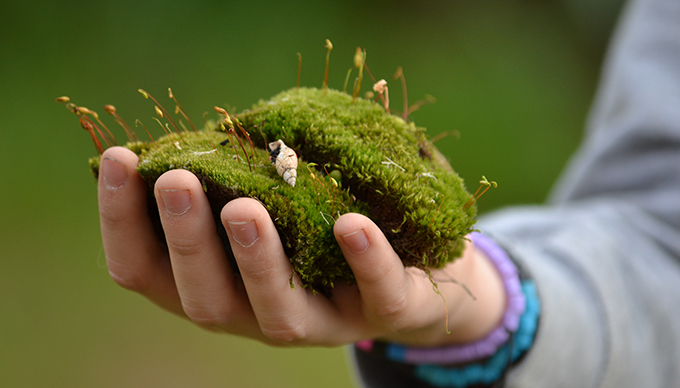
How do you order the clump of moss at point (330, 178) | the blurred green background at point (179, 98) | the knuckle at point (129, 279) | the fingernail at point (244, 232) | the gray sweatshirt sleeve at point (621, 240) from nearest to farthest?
the fingernail at point (244, 232) → the clump of moss at point (330, 178) → the knuckle at point (129, 279) → the gray sweatshirt sleeve at point (621, 240) → the blurred green background at point (179, 98)

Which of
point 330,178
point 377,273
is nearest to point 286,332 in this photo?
point 377,273

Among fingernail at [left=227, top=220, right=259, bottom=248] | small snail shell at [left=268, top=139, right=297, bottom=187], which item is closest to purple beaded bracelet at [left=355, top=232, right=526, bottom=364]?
small snail shell at [left=268, top=139, right=297, bottom=187]

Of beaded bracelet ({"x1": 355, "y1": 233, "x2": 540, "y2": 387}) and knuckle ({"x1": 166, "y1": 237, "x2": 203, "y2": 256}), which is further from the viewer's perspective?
beaded bracelet ({"x1": 355, "y1": 233, "x2": 540, "y2": 387})

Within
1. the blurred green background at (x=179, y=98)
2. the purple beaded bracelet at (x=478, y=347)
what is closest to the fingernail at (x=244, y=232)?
the purple beaded bracelet at (x=478, y=347)

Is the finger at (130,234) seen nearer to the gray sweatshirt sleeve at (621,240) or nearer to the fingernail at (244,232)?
the fingernail at (244,232)

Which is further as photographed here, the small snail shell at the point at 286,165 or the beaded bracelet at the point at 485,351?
the beaded bracelet at the point at 485,351

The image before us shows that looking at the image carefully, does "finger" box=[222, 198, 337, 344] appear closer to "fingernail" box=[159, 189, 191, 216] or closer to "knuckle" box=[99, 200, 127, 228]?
"fingernail" box=[159, 189, 191, 216]

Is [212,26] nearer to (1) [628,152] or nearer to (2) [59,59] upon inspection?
(2) [59,59]
